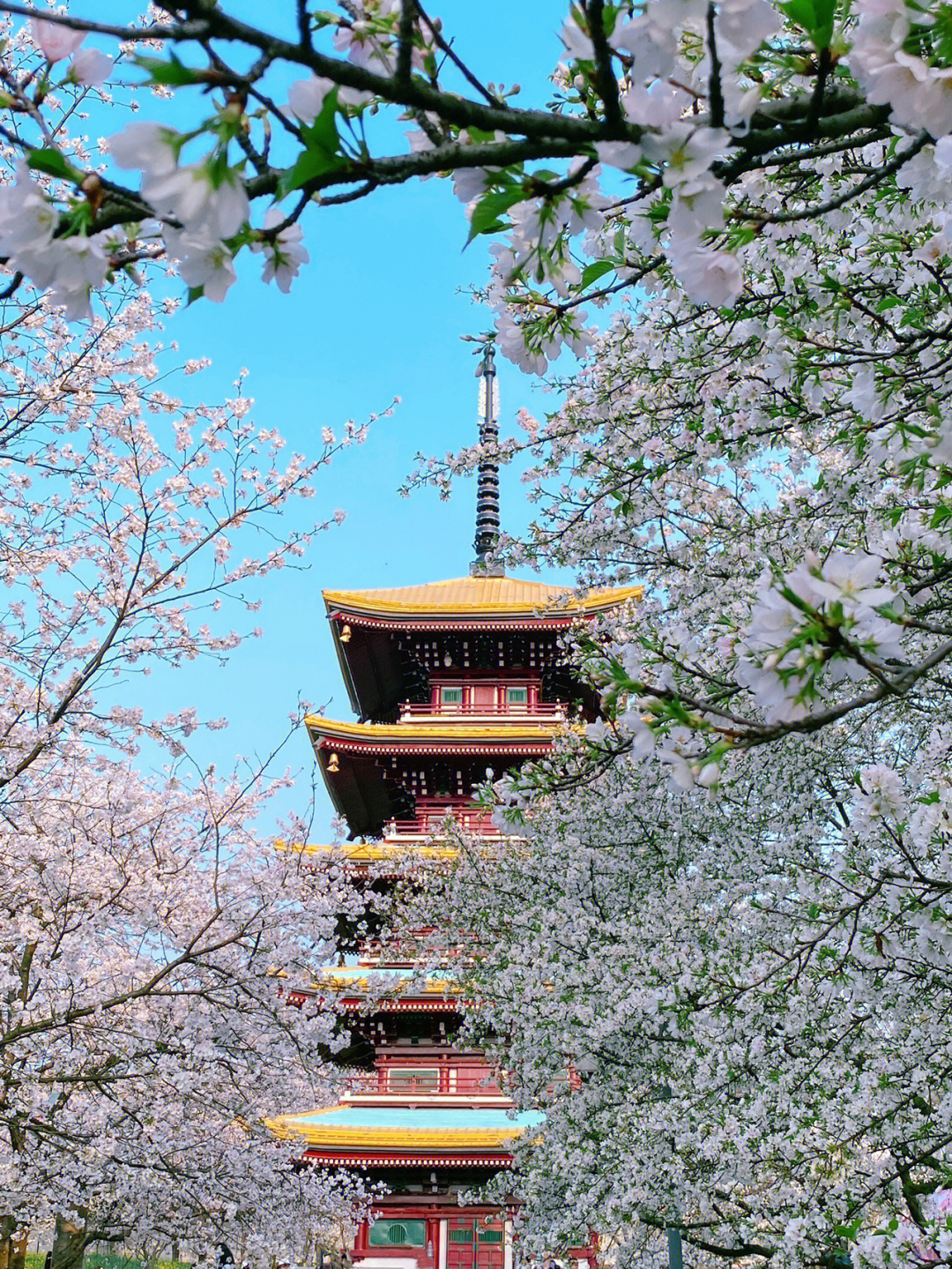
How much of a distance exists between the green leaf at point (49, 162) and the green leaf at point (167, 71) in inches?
6.9

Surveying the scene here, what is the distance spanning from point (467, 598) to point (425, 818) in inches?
177

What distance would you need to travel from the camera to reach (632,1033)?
A: 880cm

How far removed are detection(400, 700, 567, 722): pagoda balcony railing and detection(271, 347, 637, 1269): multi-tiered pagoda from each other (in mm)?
37

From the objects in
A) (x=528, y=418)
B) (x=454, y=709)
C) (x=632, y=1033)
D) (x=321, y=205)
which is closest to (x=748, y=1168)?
(x=632, y=1033)

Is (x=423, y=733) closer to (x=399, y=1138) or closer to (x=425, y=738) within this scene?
(x=425, y=738)

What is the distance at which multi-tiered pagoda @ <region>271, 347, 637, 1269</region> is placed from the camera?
14516 mm

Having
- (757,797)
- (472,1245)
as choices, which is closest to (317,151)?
(757,797)

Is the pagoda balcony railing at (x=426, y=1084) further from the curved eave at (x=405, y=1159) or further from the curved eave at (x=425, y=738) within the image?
the curved eave at (x=425, y=738)

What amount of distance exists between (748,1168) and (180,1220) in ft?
26.0

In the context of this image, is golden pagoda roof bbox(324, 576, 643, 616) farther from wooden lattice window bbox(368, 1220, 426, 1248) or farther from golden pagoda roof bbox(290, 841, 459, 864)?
wooden lattice window bbox(368, 1220, 426, 1248)

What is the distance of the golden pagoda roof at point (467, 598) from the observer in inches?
693

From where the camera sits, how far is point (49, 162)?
50.3 inches

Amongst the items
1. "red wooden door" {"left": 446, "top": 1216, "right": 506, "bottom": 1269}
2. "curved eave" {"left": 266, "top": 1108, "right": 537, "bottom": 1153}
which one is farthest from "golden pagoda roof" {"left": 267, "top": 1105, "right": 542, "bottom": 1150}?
"red wooden door" {"left": 446, "top": 1216, "right": 506, "bottom": 1269}

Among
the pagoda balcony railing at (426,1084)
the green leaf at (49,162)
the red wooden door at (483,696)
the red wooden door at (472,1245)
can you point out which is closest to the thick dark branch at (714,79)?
the green leaf at (49,162)
